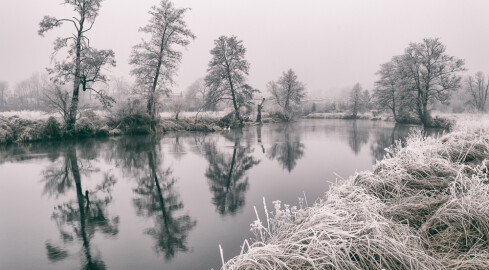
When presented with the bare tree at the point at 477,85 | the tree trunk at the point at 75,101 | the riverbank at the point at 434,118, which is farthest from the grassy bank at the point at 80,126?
the bare tree at the point at 477,85

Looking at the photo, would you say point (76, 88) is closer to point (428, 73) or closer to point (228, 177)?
point (228, 177)

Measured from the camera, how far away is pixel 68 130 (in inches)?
788

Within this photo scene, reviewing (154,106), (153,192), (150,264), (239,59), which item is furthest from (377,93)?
(150,264)

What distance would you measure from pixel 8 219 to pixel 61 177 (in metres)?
3.66

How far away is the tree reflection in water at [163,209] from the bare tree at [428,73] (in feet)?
102

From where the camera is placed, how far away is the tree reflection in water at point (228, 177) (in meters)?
7.02

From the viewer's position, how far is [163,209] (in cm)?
662

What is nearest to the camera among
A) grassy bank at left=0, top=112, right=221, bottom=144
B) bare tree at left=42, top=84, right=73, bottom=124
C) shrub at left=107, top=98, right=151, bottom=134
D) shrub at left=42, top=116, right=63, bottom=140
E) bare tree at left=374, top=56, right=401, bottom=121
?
grassy bank at left=0, top=112, right=221, bottom=144

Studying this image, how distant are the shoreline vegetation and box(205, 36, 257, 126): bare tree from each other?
7.90 feet

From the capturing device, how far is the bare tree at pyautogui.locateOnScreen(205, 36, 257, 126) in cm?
3412

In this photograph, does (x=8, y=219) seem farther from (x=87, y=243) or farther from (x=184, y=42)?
(x=184, y=42)

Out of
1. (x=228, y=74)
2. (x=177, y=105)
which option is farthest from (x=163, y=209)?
(x=228, y=74)

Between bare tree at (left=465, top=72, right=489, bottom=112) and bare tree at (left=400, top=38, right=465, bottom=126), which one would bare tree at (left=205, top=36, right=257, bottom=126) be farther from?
bare tree at (left=465, top=72, right=489, bottom=112)

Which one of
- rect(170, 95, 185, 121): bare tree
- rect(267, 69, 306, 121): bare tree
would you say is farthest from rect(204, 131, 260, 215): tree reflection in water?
rect(267, 69, 306, 121): bare tree
